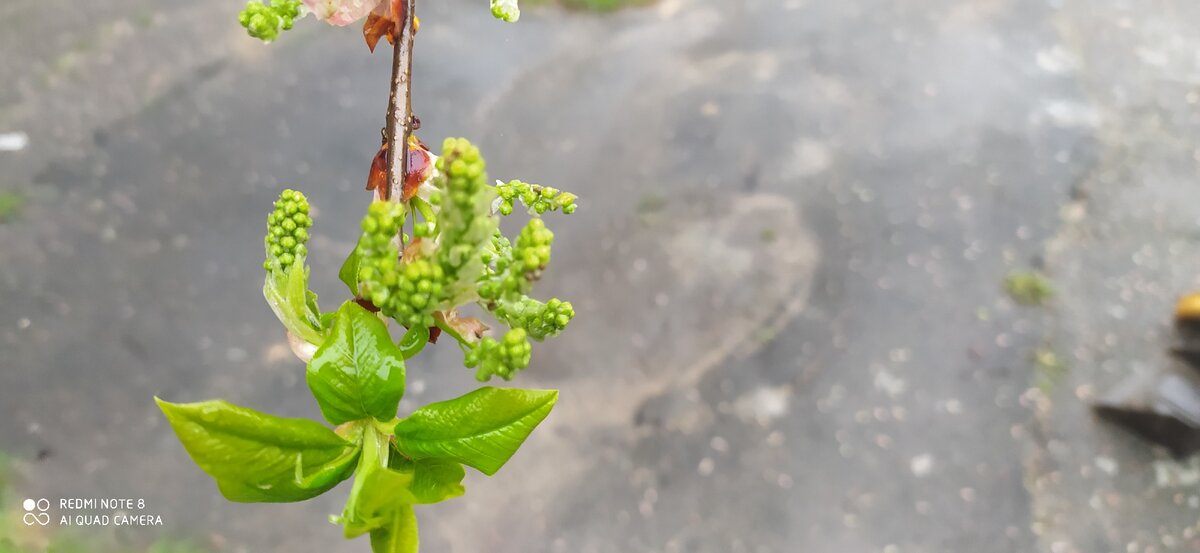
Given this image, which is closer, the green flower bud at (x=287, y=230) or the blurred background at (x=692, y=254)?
the green flower bud at (x=287, y=230)

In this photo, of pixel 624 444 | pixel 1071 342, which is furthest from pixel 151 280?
pixel 1071 342

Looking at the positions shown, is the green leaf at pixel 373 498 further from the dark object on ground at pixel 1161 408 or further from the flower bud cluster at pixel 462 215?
the dark object on ground at pixel 1161 408

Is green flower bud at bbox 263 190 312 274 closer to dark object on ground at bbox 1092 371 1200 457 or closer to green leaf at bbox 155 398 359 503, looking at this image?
green leaf at bbox 155 398 359 503

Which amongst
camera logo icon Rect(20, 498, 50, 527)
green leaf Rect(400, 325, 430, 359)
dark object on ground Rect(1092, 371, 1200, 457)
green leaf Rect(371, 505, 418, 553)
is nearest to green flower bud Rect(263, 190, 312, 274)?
green leaf Rect(400, 325, 430, 359)

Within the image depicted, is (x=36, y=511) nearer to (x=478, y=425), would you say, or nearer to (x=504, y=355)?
(x=478, y=425)

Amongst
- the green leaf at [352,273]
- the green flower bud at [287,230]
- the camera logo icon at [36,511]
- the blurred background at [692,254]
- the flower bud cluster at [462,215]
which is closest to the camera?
the flower bud cluster at [462,215]

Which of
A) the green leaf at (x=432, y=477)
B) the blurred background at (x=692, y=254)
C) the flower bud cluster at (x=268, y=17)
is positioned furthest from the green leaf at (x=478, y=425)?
the blurred background at (x=692, y=254)

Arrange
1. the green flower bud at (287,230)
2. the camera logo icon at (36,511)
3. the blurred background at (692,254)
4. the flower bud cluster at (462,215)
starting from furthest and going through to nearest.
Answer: the blurred background at (692,254) → the camera logo icon at (36,511) → the green flower bud at (287,230) → the flower bud cluster at (462,215)
